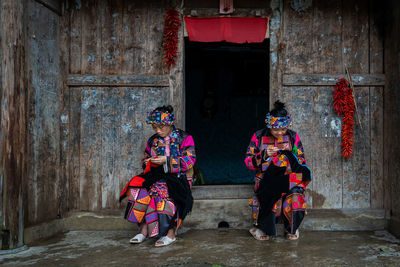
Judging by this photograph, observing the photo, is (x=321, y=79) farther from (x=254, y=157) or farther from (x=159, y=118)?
(x=159, y=118)

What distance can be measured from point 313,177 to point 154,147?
206 cm

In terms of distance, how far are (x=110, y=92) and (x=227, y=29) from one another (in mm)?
→ 1675

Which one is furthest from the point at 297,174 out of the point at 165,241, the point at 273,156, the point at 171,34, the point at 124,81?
the point at 124,81

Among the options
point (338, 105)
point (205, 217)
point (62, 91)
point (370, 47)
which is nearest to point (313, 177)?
point (338, 105)

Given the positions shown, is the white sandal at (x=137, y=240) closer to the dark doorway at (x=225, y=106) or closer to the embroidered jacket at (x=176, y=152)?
the embroidered jacket at (x=176, y=152)

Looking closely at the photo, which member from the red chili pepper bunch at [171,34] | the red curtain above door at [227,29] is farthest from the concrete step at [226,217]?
the red curtain above door at [227,29]

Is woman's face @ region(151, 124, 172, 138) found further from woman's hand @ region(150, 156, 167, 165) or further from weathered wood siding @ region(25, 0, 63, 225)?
weathered wood siding @ region(25, 0, 63, 225)

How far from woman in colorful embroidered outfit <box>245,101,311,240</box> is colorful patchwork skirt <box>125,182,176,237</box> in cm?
98

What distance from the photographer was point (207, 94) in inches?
305

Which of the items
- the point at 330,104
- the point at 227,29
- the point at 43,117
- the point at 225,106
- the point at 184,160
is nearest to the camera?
the point at 184,160

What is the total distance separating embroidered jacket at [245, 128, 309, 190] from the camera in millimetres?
3973

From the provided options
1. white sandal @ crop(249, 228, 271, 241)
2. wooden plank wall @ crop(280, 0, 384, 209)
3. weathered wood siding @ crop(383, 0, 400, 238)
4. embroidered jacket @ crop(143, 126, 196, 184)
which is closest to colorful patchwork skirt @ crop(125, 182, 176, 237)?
embroidered jacket @ crop(143, 126, 196, 184)

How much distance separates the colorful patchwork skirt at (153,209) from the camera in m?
3.83

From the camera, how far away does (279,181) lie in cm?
392
